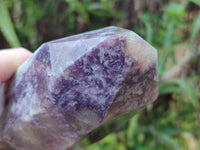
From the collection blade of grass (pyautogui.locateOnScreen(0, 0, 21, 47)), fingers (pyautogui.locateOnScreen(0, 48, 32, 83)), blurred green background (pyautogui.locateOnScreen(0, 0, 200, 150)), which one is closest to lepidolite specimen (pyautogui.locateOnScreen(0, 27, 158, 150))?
fingers (pyautogui.locateOnScreen(0, 48, 32, 83))

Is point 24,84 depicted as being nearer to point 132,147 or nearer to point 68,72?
point 68,72

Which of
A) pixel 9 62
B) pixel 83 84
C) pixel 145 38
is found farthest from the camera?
pixel 145 38

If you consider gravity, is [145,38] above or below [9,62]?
below

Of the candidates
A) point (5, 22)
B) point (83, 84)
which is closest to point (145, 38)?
point (5, 22)

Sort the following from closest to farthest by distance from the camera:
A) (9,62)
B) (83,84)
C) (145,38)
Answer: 1. (83,84)
2. (9,62)
3. (145,38)

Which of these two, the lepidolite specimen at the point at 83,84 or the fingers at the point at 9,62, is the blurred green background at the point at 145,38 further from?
the lepidolite specimen at the point at 83,84

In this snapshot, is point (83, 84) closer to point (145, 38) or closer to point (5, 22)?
point (5, 22)
